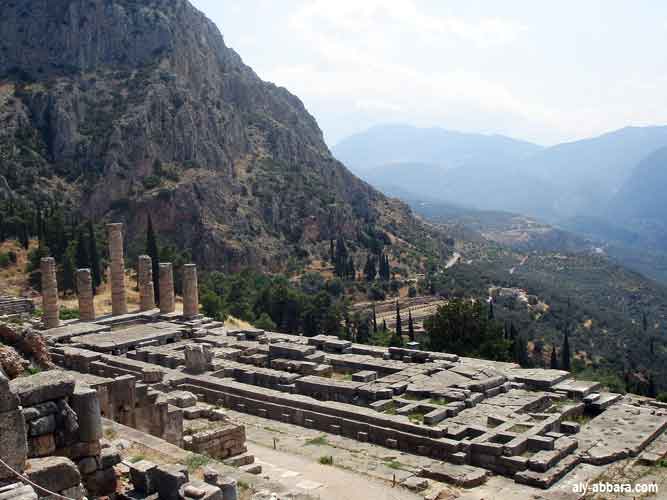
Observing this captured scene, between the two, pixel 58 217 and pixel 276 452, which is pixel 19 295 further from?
pixel 276 452

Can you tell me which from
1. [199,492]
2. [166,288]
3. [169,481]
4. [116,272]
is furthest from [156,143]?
[199,492]

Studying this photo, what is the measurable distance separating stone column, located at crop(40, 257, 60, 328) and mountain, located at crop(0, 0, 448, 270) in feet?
114

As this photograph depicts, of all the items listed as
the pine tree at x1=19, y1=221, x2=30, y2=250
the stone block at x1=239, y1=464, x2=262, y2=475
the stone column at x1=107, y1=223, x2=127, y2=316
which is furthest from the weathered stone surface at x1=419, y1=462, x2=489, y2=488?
the pine tree at x1=19, y1=221, x2=30, y2=250

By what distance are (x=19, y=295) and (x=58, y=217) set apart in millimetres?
9206

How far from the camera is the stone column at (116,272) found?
37875mm

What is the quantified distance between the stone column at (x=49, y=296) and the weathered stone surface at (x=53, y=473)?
25.6m

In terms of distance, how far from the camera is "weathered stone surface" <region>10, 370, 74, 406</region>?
1045 centimetres

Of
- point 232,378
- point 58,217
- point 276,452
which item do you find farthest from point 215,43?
point 276,452

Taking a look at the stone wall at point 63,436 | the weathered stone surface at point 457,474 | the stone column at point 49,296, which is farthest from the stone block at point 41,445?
the stone column at point 49,296

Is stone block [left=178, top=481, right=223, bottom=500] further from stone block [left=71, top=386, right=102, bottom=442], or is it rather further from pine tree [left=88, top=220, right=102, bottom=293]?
pine tree [left=88, top=220, right=102, bottom=293]

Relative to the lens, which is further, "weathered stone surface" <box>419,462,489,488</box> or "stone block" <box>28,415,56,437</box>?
"weathered stone surface" <box>419,462,489,488</box>

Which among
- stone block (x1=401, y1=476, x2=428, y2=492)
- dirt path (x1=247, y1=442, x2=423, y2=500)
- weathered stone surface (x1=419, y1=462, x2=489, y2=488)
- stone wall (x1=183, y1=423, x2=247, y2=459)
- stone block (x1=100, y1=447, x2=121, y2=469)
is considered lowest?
weathered stone surface (x1=419, y1=462, x2=489, y2=488)

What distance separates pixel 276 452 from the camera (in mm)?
18766

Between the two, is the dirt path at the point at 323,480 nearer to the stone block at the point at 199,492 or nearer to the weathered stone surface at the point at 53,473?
the stone block at the point at 199,492
